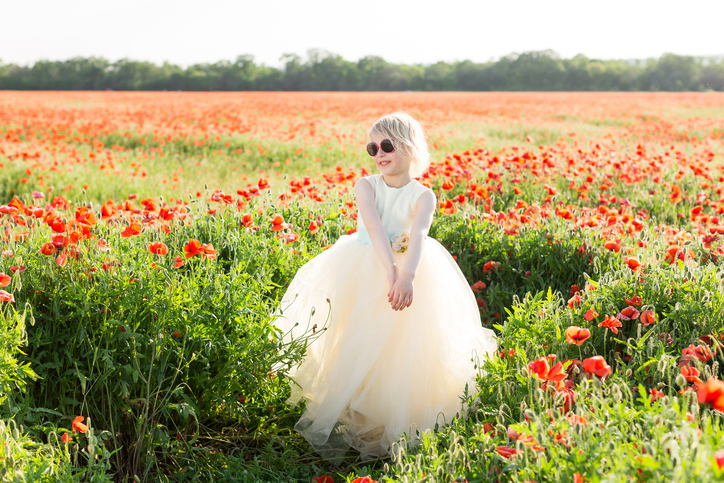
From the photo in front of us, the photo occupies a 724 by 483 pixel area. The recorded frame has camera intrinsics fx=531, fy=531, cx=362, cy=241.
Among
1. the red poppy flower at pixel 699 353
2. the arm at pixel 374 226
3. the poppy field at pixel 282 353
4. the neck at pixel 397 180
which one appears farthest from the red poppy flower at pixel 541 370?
the neck at pixel 397 180

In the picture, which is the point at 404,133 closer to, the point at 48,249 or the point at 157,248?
the point at 157,248

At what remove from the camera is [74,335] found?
90.5 inches

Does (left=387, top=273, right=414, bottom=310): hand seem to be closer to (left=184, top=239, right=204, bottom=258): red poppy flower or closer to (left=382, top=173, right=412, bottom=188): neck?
(left=382, top=173, right=412, bottom=188): neck

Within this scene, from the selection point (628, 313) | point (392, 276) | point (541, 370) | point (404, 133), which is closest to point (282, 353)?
point (392, 276)

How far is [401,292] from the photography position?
2.38 meters

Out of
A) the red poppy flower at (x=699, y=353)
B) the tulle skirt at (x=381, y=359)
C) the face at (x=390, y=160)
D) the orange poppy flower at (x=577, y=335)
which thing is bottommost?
the tulle skirt at (x=381, y=359)

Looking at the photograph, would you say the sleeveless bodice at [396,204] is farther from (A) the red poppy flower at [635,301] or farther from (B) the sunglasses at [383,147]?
(A) the red poppy flower at [635,301]

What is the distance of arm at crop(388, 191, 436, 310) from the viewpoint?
238 cm

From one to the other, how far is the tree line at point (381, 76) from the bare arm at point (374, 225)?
183 feet

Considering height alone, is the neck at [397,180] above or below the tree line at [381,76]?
below

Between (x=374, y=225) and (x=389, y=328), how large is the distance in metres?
0.49

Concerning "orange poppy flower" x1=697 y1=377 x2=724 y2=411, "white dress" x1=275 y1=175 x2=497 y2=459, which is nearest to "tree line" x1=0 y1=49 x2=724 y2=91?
"white dress" x1=275 y1=175 x2=497 y2=459

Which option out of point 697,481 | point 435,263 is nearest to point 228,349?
point 435,263

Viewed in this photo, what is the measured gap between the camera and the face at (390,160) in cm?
255
